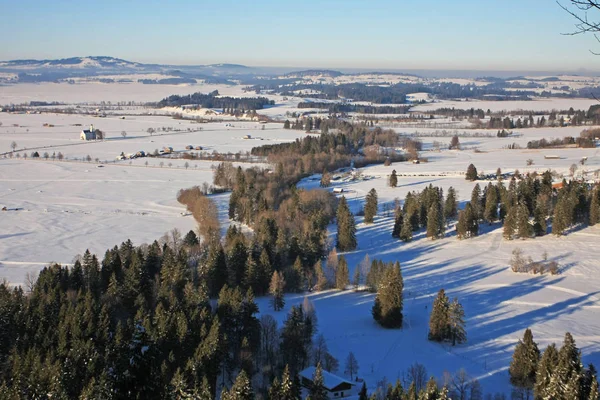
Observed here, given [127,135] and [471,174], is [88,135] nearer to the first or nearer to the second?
[127,135]

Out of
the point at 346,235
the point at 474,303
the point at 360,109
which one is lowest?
the point at 474,303

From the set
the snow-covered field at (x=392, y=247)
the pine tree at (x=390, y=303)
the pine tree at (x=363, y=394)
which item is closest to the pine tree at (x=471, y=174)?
the snow-covered field at (x=392, y=247)

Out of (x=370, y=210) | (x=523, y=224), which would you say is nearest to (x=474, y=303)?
(x=523, y=224)

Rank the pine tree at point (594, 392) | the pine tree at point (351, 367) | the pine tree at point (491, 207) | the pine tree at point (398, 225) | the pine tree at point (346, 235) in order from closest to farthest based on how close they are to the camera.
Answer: the pine tree at point (594, 392), the pine tree at point (351, 367), the pine tree at point (346, 235), the pine tree at point (398, 225), the pine tree at point (491, 207)

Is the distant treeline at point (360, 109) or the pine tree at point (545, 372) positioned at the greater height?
the distant treeline at point (360, 109)

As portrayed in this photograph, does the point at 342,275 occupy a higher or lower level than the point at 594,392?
lower

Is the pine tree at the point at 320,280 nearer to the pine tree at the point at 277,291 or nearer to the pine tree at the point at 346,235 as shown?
the pine tree at the point at 277,291

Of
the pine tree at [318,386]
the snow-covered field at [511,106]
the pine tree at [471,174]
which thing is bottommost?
the pine tree at [318,386]

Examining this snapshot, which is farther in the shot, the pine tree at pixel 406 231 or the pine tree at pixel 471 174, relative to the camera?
the pine tree at pixel 471 174
